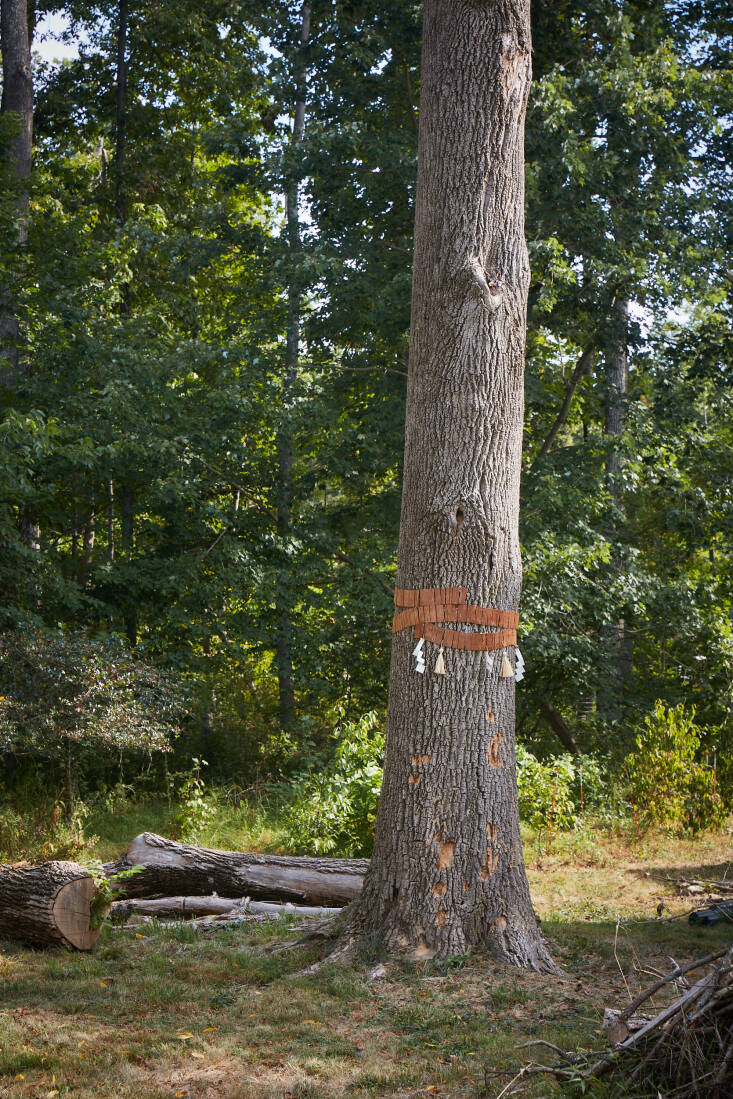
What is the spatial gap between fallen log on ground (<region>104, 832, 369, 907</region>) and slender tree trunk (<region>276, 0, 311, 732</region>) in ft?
18.0

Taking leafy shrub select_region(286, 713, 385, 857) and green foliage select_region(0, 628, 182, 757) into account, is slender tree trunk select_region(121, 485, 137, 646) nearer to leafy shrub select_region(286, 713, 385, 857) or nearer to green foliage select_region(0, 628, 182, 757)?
green foliage select_region(0, 628, 182, 757)

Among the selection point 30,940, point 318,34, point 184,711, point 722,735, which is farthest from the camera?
point 318,34

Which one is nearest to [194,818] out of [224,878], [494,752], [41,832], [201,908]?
[41,832]

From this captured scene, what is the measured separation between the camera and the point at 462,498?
5.20 m

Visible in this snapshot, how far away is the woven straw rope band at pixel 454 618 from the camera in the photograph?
16.8ft

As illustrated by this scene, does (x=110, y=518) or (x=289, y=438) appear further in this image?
(x=110, y=518)

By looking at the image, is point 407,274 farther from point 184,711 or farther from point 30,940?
point 30,940

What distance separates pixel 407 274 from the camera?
37.6ft

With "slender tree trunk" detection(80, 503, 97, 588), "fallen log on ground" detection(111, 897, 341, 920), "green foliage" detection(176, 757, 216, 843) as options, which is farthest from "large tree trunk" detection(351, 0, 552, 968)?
"slender tree trunk" detection(80, 503, 97, 588)

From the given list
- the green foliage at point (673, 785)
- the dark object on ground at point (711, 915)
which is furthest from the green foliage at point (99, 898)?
the green foliage at point (673, 785)

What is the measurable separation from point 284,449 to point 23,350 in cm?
355

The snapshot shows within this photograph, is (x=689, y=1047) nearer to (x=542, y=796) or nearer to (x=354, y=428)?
(x=542, y=796)

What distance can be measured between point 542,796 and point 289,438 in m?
5.58

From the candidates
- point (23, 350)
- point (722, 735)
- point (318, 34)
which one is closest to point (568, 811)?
point (722, 735)
